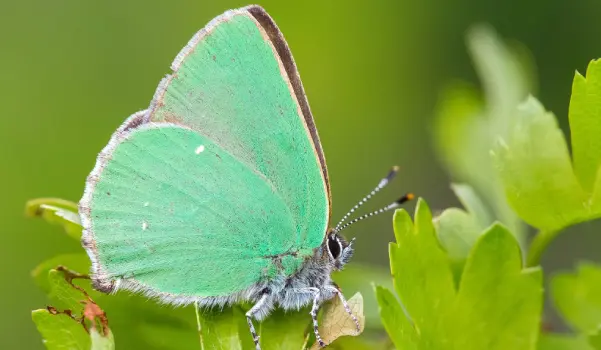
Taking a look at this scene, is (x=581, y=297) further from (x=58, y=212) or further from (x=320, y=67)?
(x=320, y=67)

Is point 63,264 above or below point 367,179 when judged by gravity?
above

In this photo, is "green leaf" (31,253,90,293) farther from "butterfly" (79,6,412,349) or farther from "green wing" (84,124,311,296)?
"green wing" (84,124,311,296)

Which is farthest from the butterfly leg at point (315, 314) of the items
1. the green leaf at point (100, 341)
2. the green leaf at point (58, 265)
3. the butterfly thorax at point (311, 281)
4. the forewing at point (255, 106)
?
the green leaf at point (58, 265)

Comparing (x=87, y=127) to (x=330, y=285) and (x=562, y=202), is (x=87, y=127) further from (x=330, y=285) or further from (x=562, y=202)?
(x=562, y=202)

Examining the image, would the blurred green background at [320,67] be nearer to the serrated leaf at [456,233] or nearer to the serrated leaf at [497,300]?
the serrated leaf at [456,233]

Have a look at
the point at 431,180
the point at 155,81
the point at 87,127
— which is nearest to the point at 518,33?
the point at 431,180

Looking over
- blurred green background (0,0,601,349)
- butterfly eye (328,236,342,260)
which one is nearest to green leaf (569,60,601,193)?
butterfly eye (328,236,342,260)

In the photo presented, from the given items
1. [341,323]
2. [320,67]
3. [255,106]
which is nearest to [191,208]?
[255,106]
